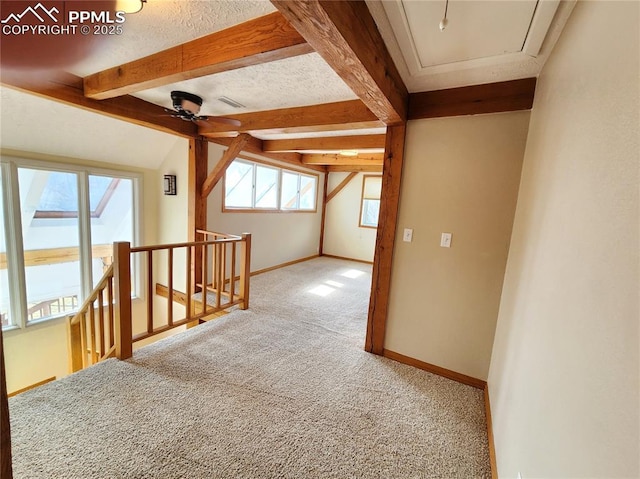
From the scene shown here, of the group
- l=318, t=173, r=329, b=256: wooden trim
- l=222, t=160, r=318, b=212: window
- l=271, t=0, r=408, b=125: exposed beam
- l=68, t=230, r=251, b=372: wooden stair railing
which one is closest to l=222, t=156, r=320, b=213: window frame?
l=222, t=160, r=318, b=212: window

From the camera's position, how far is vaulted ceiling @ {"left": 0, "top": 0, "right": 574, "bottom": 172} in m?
1.18

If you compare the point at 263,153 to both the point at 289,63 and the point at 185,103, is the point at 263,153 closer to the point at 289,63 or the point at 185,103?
the point at 185,103

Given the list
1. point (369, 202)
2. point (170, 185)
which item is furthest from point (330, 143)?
point (369, 202)

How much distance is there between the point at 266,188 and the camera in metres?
4.93

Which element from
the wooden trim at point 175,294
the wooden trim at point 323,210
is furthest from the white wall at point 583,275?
the wooden trim at point 323,210

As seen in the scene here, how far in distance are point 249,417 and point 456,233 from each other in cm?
186

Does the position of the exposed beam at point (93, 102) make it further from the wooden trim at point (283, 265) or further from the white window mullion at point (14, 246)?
the wooden trim at point (283, 265)

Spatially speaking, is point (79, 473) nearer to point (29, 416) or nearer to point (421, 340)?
point (29, 416)

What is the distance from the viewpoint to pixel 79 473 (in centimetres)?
130

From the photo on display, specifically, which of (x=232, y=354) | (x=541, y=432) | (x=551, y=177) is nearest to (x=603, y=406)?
(x=541, y=432)

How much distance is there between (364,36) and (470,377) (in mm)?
2339

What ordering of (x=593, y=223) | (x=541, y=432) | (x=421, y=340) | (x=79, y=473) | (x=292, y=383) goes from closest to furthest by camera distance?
1. (x=593, y=223)
2. (x=541, y=432)
3. (x=79, y=473)
4. (x=292, y=383)
5. (x=421, y=340)

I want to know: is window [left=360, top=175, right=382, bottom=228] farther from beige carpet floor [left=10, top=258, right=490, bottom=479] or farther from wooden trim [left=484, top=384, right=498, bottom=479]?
wooden trim [left=484, top=384, right=498, bottom=479]

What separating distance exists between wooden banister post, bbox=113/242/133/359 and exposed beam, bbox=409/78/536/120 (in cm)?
240
